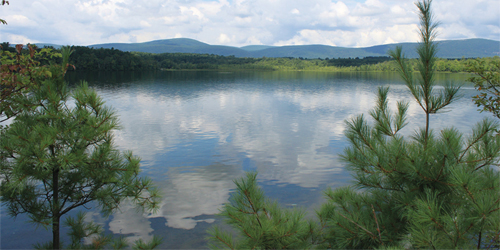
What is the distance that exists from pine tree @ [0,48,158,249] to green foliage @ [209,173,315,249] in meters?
1.76

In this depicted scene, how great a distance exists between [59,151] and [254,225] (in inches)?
97.3

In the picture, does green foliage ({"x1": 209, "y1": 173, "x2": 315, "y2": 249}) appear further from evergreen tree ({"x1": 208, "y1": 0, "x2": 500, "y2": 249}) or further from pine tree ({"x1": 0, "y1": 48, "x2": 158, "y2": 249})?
pine tree ({"x1": 0, "y1": 48, "x2": 158, "y2": 249})

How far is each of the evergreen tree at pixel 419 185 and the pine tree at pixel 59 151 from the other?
185 cm

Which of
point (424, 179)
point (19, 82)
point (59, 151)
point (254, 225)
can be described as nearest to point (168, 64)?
point (19, 82)

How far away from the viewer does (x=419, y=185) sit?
341 centimetres

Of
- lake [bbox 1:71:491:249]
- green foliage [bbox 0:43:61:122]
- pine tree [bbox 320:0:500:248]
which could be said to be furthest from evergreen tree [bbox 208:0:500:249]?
green foliage [bbox 0:43:61:122]

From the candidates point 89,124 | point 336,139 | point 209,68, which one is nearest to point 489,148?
point 89,124

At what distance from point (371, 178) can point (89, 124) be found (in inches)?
137

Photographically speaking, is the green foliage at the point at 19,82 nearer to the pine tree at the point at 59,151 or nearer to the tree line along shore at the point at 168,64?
the pine tree at the point at 59,151

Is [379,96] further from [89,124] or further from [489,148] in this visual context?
[89,124]

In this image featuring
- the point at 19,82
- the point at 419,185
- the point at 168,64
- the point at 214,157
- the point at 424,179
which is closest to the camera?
the point at 424,179

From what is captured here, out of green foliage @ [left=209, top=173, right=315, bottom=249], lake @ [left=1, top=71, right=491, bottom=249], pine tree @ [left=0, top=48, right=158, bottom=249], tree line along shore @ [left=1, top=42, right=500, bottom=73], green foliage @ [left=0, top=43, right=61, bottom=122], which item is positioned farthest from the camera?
tree line along shore @ [left=1, top=42, right=500, bottom=73]

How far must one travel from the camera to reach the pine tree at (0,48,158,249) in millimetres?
3422

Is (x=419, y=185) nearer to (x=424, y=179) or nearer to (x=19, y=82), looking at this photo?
(x=424, y=179)
